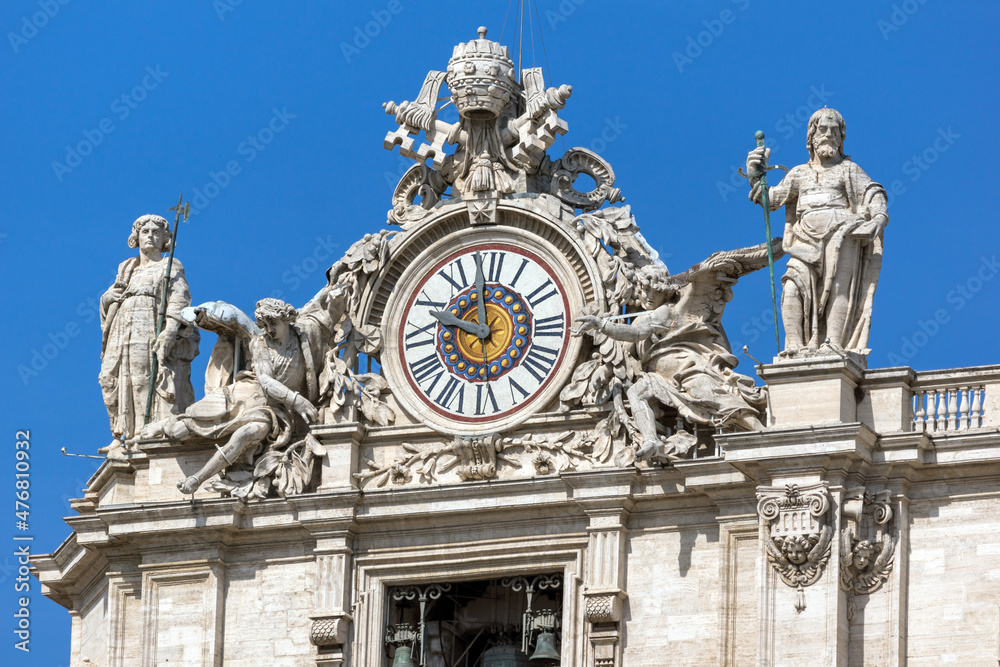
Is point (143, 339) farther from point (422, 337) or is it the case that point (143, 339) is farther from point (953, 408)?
point (953, 408)

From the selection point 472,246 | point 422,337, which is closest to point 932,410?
point 472,246

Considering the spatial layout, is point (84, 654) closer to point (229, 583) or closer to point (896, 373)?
point (229, 583)

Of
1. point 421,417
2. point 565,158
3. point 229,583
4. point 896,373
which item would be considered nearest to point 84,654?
point 229,583

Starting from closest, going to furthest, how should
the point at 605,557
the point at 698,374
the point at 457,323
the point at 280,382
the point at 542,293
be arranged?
1. the point at 605,557
2. the point at 698,374
3. the point at 542,293
4. the point at 457,323
5. the point at 280,382

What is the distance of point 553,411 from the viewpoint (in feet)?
99.9

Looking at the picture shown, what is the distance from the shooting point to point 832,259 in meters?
29.3

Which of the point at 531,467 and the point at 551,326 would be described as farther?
the point at 551,326

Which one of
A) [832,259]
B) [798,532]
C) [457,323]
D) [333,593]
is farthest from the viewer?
[457,323]

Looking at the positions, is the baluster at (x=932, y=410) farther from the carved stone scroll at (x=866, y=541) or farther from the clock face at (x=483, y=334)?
the clock face at (x=483, y=334)

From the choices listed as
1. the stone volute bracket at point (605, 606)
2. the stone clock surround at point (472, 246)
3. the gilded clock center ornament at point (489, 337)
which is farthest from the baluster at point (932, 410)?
the gilded clock center ornament at point (489, 337)

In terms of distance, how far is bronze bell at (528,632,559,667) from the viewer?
97.8ft

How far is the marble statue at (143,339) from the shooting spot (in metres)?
32.4

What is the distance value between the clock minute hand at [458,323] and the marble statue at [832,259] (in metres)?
3.14

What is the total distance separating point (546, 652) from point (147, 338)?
556 centimetres
